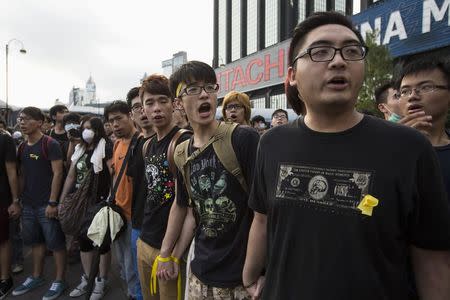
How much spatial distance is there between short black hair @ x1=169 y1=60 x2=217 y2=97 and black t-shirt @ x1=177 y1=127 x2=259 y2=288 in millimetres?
443

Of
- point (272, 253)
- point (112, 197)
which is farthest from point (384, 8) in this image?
point (272, 253)

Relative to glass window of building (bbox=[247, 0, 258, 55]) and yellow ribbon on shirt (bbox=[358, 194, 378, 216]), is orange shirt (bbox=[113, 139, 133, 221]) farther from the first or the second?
glass window of building (bbox=[247, 0, 258, 55])

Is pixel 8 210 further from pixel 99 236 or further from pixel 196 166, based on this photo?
pixel 196 166

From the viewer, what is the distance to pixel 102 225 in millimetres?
3113

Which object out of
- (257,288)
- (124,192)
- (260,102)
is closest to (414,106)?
(257,288)

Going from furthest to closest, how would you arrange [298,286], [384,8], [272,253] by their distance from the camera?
[384,8]
[272,253]
[298,286]

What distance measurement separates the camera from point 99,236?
311 centimetres

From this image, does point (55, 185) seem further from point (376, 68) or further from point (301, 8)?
point (301, 8)

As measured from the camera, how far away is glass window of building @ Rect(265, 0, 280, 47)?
100 ft

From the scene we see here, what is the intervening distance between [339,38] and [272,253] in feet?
2.94

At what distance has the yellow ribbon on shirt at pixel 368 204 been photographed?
3.50 ft

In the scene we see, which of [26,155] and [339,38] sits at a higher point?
[339,38]

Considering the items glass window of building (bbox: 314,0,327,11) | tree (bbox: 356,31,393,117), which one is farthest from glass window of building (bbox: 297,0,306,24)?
tree (bbox: 356,31,393,117)

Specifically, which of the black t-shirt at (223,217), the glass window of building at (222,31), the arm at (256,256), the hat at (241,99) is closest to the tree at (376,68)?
the hat at (241,99)
